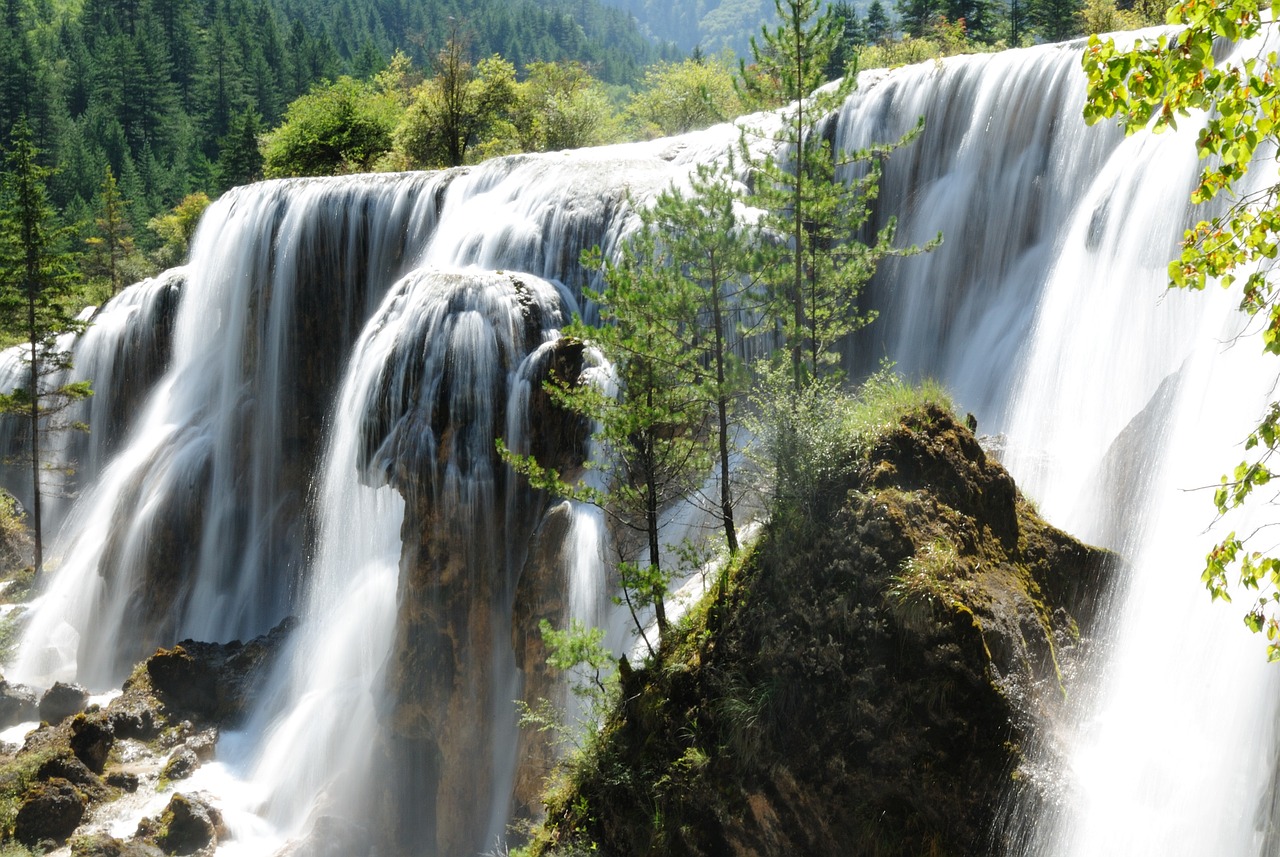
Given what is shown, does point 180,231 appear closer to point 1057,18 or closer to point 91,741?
point 91,741

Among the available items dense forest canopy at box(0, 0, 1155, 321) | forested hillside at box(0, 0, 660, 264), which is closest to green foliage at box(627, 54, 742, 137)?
dense forest canopy at box(0, 0, 1155, 321)

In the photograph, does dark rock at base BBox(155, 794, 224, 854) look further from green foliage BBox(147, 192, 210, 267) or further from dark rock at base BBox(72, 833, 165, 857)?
green foliage BBox(147, 192, 210, 267)

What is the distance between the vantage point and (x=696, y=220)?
11.9 m

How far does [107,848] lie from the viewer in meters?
16.5

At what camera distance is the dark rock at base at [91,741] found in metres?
20.0

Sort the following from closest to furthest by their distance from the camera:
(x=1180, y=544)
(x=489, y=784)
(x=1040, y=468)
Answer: (x=1180, y=544) < (x=1040, y=468) < (x=489, y=784)

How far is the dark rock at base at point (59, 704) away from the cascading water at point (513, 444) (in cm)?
342

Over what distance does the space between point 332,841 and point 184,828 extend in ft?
8.04

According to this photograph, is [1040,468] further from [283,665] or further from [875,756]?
A: [283,665]

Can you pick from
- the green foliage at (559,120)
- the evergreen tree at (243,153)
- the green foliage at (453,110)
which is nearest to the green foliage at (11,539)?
the green foliage at (453,110)

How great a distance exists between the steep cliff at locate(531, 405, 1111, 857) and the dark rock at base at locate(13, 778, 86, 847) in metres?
11.5

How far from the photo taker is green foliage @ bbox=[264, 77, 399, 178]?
43469 mm

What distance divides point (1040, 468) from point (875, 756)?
658 cm

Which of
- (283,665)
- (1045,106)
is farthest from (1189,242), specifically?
(283,665)
